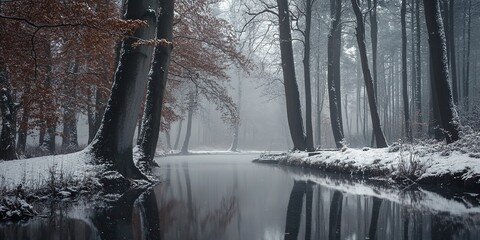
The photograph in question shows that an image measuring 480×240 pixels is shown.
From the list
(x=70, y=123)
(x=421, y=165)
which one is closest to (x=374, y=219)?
(x=421, y=165)

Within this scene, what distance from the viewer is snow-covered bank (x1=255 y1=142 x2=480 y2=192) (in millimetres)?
8242

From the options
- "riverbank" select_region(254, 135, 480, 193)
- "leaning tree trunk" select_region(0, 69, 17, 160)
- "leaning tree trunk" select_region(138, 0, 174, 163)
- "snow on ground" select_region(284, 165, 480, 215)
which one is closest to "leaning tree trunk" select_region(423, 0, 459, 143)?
"riverbank" select_region(254, 135, 480, 193)

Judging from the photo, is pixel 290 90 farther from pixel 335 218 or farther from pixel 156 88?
pixel 335 218

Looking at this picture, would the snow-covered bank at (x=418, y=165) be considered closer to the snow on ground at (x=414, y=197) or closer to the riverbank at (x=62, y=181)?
the snow on ground at (x=414, y=197)

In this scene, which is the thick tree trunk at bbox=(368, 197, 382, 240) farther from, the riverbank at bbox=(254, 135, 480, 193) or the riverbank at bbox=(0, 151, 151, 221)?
the riverbank at bbox=(0, 151, 151, 221)

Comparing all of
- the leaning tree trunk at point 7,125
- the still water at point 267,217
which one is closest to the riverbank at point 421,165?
the still water at point 267,217

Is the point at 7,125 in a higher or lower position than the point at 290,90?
lower

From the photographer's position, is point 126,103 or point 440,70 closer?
point 126,103

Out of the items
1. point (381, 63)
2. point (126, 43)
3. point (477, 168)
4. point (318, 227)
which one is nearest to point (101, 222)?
point (318, 227)

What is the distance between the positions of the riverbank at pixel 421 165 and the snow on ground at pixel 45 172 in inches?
319

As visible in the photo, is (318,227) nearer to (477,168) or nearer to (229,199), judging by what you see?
(229,199)

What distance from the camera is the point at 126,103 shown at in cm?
995

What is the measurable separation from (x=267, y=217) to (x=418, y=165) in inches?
222

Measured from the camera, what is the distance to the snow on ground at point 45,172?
807 centimetres
